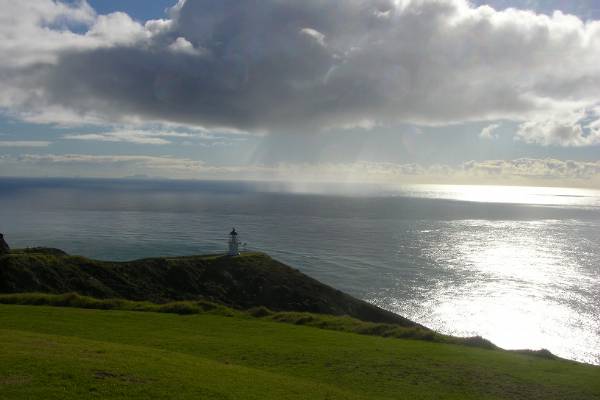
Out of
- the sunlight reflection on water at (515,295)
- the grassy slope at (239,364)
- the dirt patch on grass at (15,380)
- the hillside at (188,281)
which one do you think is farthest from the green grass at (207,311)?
the sunlight reflection on water at (515,295)

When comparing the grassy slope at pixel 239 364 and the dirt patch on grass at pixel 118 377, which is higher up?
the dirt patch on grass at pixel 118 377

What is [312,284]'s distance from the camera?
53.7 meters

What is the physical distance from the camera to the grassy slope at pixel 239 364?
497 inches

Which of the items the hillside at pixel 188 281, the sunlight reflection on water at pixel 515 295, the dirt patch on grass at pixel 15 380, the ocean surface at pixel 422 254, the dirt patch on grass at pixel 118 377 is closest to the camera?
the dirt patch on grass at pixel 15 380

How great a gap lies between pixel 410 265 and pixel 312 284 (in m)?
43.9

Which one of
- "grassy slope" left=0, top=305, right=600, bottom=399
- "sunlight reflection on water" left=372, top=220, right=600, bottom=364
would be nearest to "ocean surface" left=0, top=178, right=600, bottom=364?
"sunlight reflection on water" left=372, top=220, right=600, bottom=364

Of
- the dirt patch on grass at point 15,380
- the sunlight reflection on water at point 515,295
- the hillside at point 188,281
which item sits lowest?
the sunlight reflection on water at point 515,295

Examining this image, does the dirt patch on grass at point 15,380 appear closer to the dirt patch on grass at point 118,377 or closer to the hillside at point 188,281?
the dirt patch on grass at point 118,377

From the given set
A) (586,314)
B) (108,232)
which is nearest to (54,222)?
(108,232)

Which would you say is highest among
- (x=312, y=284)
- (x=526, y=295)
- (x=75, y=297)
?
(x=75, y=297)

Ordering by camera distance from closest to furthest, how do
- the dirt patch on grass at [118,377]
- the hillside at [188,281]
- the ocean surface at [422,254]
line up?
the dirt patch on grass at [118,377] → the hillside at [188,281] → the ocean surface at [422,254]

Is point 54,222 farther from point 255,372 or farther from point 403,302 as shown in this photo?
point 255,372

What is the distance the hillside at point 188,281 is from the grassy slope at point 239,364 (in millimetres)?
A: 17621

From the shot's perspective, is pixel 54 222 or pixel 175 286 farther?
pixel 54 222
